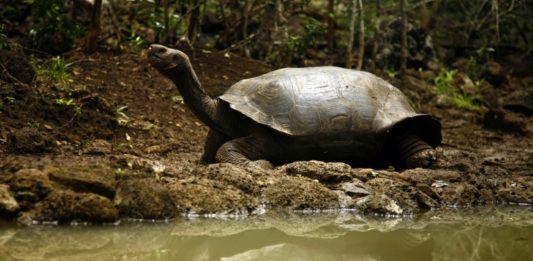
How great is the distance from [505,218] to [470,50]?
8.92m

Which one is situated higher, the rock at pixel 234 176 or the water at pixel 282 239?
the rock at pixel 234 176

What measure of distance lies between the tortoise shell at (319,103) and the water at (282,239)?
4.47 feet

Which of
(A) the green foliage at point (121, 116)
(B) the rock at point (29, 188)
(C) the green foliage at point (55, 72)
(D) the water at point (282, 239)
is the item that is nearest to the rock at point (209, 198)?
(D) the water at point (282, 239)

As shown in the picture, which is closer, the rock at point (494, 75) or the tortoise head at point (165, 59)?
the tortoise head at point (165, 59)

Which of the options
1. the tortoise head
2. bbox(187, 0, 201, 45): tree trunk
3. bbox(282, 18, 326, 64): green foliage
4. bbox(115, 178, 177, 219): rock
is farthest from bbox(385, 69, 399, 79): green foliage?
bbox(115, 178, 177, 219): rock

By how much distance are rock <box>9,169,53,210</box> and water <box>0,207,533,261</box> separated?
0.78 ft

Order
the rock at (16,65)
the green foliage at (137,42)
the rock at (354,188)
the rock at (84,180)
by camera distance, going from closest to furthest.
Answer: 1. the rock at (84,180)
2. the rock at (354,188)
3. the rock at (16,65)
4. the green foliage at (137,42)

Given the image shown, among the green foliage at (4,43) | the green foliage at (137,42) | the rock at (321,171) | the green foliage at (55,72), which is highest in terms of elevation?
the green foliage at (4,43)

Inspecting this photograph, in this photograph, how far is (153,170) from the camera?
5.69 meters

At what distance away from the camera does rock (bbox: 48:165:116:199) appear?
5.04m

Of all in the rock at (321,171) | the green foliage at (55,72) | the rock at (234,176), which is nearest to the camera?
the rock at (234,176)

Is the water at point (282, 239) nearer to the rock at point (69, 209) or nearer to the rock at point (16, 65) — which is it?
the rock at point (69, 209)

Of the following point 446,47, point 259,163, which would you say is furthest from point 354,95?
point 446,47

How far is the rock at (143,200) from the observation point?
16.8ft
